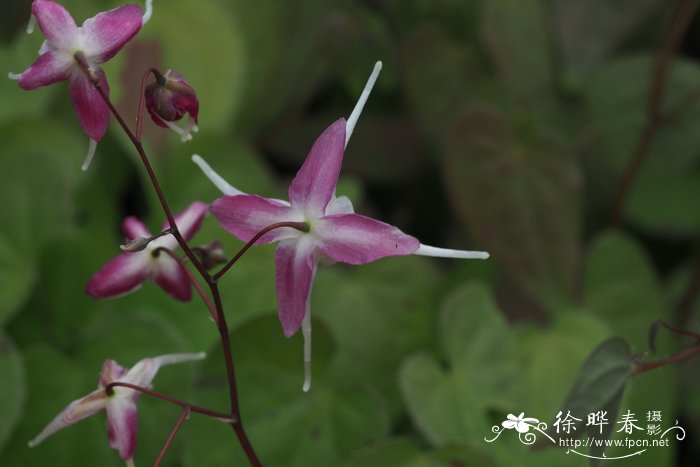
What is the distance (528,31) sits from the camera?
791 mm

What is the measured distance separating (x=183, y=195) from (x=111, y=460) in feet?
0.71

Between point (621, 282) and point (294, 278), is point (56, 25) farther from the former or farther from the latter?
point (621, 282)

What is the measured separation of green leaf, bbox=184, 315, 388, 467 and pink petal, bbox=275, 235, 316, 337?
18 cm

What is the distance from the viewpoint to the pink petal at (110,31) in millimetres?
300

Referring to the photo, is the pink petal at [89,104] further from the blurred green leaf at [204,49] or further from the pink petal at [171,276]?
the blurred green leaf at [204,49]

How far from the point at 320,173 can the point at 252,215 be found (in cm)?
3

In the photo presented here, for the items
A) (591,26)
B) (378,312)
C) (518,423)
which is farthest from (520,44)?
(518,423)

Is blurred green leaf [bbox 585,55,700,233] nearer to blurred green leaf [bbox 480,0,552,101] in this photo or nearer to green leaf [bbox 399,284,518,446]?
blurred green leaf [bbox 480,0,552,101]

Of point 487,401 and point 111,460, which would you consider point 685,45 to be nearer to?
point 487,401

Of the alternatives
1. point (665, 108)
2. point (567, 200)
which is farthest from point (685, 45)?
point (567, 200)

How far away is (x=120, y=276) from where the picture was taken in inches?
14.0

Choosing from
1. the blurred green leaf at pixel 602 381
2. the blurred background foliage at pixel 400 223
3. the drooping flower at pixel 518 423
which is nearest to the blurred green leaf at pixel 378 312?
the blurred background foliage at pixel 400 223

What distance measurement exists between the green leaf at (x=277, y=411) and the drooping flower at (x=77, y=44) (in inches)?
8.0

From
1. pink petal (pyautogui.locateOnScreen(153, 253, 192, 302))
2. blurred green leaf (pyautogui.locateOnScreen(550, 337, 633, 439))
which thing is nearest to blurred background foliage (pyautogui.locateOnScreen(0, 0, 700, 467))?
blurred green leaf (pyautogui.locateOnScreen(550, 337, 633, 439))
